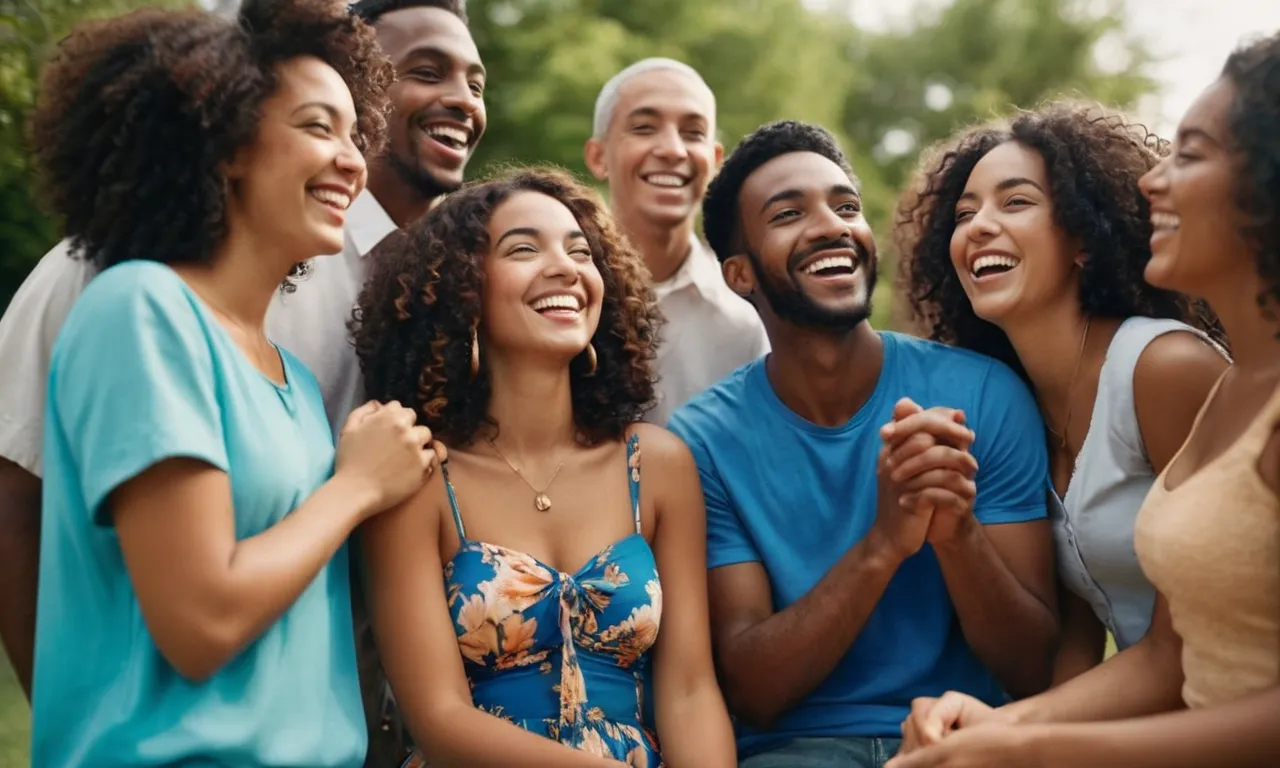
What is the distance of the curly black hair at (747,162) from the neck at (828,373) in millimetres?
547

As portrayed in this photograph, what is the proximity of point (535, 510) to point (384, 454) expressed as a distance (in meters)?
0.51

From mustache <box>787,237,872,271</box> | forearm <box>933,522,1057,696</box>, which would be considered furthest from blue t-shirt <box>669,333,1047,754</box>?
mustache <box>787,237,872,271</box>

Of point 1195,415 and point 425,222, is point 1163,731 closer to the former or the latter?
point 1195,415

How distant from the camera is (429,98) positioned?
510 cm

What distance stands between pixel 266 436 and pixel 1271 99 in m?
2.31

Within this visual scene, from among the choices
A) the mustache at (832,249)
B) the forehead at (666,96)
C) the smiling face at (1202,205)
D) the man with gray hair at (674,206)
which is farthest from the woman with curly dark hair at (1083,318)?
the forehead at (666,96)

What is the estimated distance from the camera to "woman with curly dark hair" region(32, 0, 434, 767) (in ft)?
9.82

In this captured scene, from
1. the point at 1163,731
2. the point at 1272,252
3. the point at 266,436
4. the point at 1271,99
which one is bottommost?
the point at 1163,731

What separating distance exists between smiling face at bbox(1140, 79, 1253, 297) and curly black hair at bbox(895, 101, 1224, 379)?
2.77ft

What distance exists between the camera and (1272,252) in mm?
3020

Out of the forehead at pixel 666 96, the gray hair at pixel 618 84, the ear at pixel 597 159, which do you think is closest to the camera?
the forehead at pixel 666 96

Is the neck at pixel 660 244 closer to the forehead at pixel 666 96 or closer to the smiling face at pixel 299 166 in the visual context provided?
the forehead at pixel 666 96

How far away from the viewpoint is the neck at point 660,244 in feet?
18.8

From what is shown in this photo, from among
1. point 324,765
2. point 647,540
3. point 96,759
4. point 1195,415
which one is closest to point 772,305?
point 647,540
